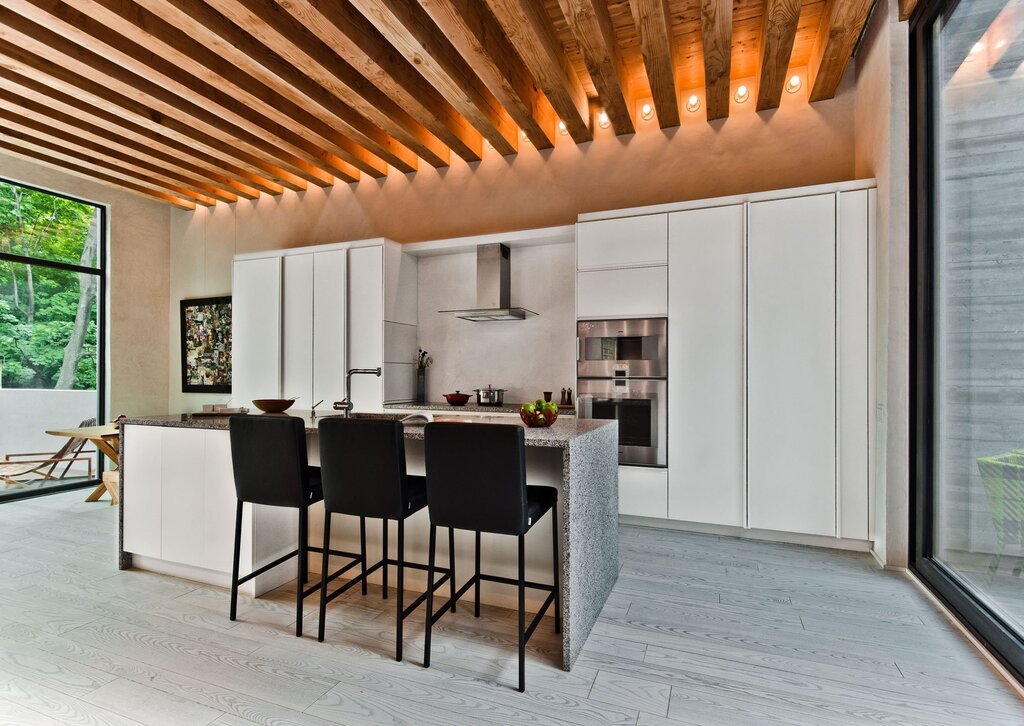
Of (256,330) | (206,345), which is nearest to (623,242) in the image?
(256,330)

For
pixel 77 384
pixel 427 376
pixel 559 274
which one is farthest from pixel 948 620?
pixel 77 384

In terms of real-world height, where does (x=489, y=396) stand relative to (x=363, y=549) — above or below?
above

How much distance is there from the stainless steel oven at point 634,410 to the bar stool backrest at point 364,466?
2061mm

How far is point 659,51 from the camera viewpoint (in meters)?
3.15

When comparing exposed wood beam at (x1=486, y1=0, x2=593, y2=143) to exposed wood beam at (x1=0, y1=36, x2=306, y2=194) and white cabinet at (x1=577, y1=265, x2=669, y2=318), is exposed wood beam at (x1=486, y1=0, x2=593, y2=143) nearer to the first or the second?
white cabinet at (x1=577, y1=265, x2=669, y2=318)

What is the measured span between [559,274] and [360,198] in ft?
7.92

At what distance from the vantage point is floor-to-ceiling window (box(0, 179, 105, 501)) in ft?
15.6

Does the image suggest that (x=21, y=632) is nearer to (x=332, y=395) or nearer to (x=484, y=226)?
(x=332, y=395)

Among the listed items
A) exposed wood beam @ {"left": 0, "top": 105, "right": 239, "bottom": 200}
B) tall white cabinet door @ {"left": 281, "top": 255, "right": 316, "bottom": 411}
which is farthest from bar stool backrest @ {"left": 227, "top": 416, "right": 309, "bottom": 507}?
exposed wood beam @ {"left": 0, "top": 105, "right": 239, "bottom": 200}

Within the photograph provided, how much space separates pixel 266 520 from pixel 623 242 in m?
3.01

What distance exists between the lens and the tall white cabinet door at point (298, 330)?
4.97m

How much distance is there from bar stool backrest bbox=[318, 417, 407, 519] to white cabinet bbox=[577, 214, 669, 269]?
2.39 meters

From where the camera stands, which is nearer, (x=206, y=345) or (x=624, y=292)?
(x=624, y=292)

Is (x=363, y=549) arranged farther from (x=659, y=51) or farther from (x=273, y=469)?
(x=659, y=51)
